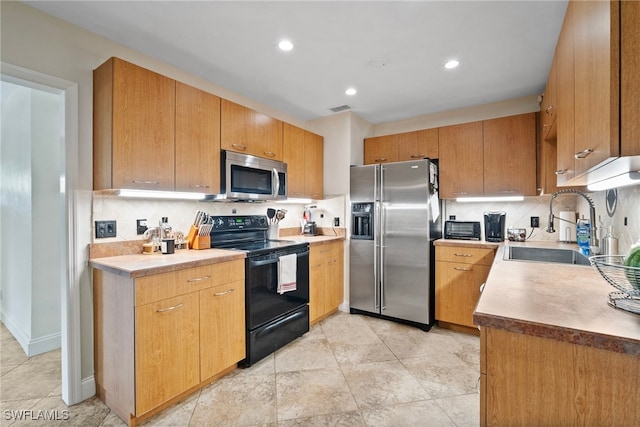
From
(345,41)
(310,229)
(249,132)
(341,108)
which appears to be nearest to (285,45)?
(345,41)

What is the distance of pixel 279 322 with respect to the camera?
2.55m

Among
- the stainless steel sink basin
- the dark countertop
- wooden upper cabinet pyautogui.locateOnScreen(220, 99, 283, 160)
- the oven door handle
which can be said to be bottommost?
the oven door handle

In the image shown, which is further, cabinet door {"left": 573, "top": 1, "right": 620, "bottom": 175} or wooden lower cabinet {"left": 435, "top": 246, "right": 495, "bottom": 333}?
wooden lower cabinet {"left": 435, "top": 246, "right": 495, "bottom": 333}

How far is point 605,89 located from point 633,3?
0.22 m

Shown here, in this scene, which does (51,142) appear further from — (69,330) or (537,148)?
(537,148)

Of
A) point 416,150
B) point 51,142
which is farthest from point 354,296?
point 51,142

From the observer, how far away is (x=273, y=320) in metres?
2.50

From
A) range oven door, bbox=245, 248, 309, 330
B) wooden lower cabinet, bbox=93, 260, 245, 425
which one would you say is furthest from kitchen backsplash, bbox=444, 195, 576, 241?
wooden lower cabinet, bbox=93, 260, 245, 425

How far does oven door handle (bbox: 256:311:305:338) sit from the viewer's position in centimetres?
238

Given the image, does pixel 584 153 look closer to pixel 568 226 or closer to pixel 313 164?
pixel 568 226

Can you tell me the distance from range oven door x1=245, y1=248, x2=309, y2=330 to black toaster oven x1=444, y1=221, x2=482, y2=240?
180cm

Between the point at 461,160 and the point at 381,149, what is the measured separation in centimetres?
96

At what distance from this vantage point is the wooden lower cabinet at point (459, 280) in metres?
2.82

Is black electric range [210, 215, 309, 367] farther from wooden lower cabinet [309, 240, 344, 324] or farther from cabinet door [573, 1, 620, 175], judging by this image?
cabinet door [573, 1, 620, 175]
